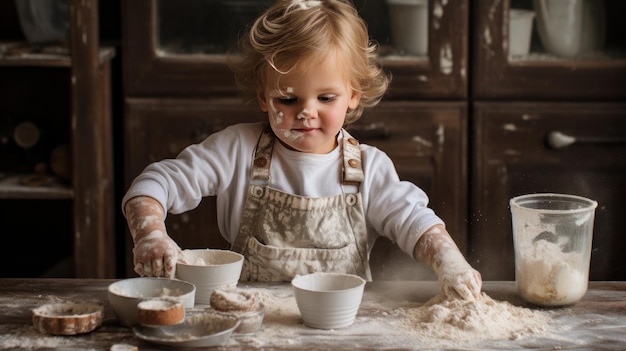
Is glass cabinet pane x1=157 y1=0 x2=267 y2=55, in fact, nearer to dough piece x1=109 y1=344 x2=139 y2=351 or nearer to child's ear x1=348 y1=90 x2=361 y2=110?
child's ear x1=348 y1=90 x2=361 y2=110

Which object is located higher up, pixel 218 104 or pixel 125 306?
pixel 218 104

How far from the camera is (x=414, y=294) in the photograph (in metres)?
1.47

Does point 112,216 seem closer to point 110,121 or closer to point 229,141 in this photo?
point 110,121

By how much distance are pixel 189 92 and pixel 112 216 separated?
1.45 ft

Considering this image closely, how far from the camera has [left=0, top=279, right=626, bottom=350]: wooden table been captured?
1220mm

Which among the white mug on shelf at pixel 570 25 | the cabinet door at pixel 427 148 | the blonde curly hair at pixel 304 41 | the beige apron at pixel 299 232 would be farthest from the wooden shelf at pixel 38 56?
the white mug on shelf at pixel 570 25

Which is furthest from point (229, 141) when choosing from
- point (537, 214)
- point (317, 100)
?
point (537, 214)

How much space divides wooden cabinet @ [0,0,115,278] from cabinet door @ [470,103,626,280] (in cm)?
105

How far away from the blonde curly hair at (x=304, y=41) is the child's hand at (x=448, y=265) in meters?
0.34

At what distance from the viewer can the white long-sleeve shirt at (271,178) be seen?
1700 mm

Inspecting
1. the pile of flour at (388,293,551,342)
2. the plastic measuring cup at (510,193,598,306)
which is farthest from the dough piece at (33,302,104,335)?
the plastic measuring cup at (510,193,598,306)

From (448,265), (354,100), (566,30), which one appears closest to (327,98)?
→ (354,100)

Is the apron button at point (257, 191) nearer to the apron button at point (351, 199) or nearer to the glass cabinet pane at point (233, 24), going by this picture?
the apron button at point (351, 199)

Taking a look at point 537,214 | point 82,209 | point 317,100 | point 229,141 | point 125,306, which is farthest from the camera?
point 82,209
